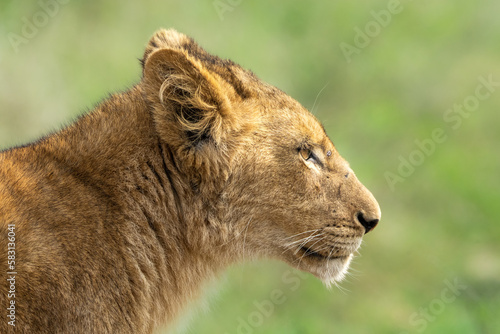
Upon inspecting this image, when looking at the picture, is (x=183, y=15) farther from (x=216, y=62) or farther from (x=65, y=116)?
(x=216, y=62)

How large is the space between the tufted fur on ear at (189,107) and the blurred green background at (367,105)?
4.21 metres

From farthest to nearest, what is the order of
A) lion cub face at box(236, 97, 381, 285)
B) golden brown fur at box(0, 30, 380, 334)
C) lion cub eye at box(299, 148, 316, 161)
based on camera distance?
lion cub eye at box(299, 148, 316, 161) → lion cub face at box(236, 97, 381, 285) → golden brown fur at box(0, 30, 380, 334)

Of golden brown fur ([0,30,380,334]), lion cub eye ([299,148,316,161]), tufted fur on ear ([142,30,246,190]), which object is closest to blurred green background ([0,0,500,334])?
golden brown fur ([0,30,380,334])

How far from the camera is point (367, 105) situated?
42.8ft

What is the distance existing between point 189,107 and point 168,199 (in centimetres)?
57

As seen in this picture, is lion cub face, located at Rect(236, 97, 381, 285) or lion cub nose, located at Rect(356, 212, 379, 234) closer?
lion cub face, located at Rect(236, 97, 381, 285)

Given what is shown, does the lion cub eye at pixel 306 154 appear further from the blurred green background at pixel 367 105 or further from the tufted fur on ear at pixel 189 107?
the blurred green background at pixel 367 105

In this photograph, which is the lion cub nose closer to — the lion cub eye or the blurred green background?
the lion cub eye

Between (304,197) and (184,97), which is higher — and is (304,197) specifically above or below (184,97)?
below

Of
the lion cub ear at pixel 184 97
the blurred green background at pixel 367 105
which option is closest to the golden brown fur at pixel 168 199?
the lion cub ear at pixel 184 97

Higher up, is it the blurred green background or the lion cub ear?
the lion cub ear

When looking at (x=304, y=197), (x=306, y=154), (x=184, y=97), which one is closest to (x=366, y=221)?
(x=304, y=197)

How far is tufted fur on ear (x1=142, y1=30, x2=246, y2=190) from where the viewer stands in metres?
4.36

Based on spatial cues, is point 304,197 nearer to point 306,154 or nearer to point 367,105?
point 306,154
